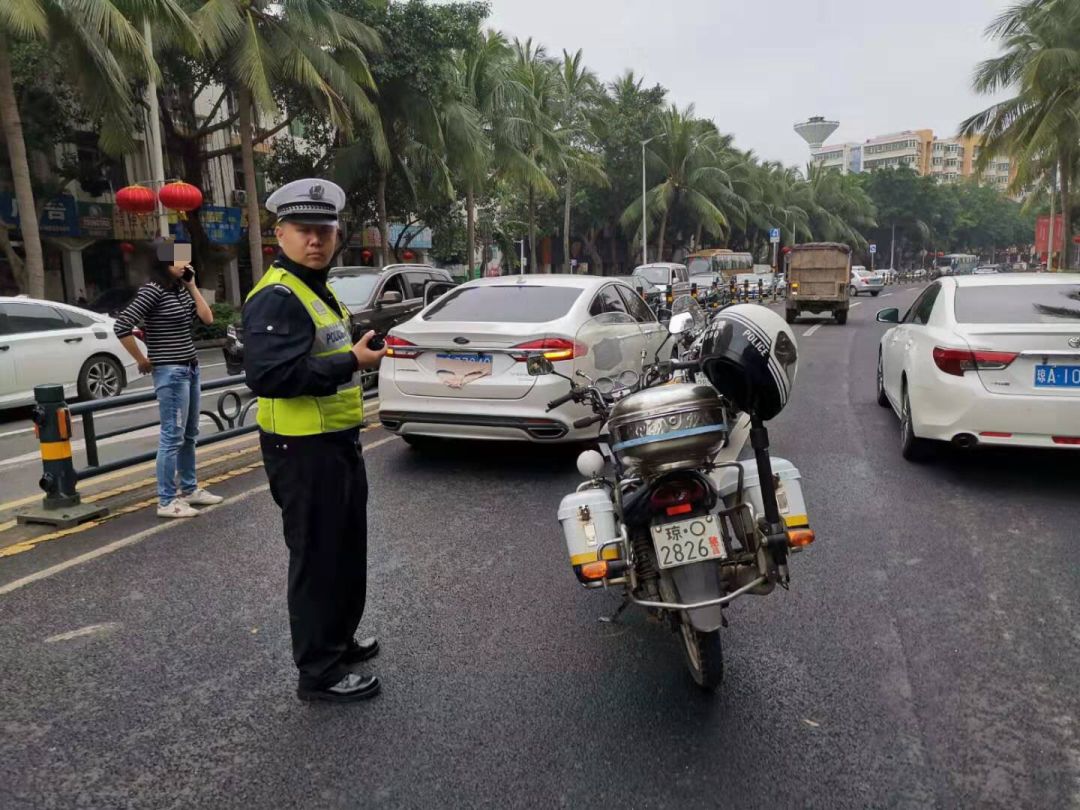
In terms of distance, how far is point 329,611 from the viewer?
3318 millimetres

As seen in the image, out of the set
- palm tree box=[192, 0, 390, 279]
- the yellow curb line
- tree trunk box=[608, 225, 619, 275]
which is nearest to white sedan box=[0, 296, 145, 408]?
the yellow curb line

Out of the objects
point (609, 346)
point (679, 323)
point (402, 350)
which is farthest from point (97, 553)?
point (609, 346)

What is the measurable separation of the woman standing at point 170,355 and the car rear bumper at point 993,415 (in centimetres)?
513

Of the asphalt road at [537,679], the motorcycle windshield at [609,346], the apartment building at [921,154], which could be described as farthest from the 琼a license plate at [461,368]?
the apartment building at [921,154]

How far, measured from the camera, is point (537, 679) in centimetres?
349

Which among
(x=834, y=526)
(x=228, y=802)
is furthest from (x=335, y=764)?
(x=834, y=526)

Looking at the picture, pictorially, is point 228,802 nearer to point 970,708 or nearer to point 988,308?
point 970,708

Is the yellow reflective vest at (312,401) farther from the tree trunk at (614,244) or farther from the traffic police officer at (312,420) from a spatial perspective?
the tree trunk at (614,244)

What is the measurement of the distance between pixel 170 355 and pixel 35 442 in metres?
4.64

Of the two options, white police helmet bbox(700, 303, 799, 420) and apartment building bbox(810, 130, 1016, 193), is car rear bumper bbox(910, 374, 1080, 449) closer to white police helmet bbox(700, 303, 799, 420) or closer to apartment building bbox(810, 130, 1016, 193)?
white police helmet bbox(700, 303, 799, 420)

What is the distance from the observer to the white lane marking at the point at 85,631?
395 cm

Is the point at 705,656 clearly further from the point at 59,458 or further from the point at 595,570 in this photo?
the point at 59,458

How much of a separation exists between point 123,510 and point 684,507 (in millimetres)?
4513

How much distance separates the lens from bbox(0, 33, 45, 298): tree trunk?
15928mm
